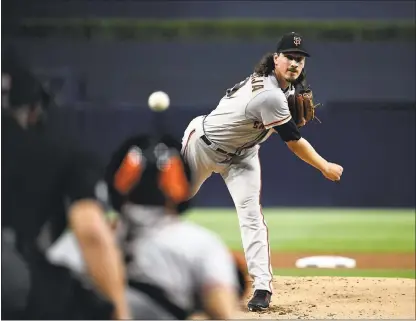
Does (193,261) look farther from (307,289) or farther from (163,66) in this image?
(163,66)

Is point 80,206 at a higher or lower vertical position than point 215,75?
lower

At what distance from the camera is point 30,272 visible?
144 centimetres

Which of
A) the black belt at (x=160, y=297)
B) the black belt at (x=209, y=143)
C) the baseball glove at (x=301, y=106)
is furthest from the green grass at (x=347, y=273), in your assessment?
the black belt at (x=160, y=297)

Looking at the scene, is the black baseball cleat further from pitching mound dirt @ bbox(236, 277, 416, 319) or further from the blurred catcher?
the blurred catcher

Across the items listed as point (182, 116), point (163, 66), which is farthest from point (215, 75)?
point (182, 116)

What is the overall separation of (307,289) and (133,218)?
1.70 meters

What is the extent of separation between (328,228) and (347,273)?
181 centimetres

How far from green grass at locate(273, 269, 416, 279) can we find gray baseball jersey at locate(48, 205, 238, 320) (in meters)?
1.95

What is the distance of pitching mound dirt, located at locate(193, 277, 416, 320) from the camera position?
2.45 meters

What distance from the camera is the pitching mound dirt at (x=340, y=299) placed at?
8.04 feet

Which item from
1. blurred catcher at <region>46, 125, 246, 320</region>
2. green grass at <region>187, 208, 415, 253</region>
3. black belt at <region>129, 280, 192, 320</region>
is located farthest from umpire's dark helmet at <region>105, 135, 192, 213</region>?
green grass at <region>187, 208, 415, 253</region>

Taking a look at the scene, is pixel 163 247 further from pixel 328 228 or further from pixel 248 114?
pixel 328 228

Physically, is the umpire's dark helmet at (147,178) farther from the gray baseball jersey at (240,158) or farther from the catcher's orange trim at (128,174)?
the gray baseball jersey at (240,158)

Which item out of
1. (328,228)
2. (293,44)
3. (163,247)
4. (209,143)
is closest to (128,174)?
(163,247)
